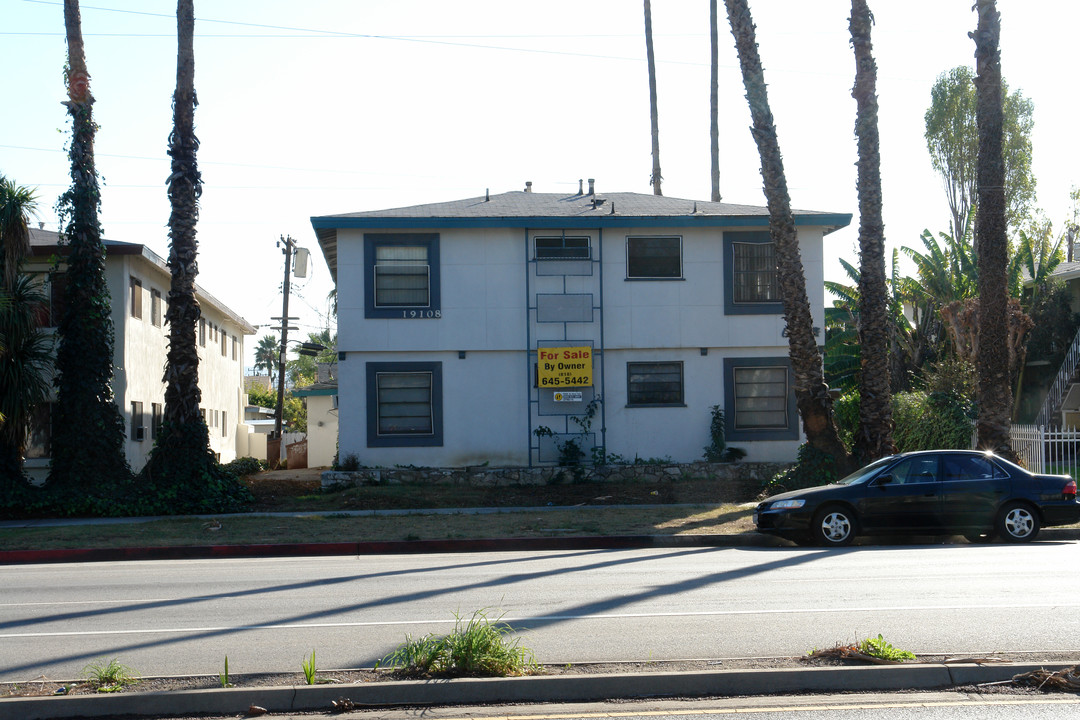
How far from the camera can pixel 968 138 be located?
141 ft

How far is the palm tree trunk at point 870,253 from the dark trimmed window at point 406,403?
9390 mm

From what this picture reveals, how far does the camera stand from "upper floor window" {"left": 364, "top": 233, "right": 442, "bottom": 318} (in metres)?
21.8

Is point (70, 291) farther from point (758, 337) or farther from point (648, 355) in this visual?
point (758, 337)

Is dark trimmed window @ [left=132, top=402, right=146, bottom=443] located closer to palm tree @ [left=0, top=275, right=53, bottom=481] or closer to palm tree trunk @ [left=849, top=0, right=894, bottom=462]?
palm tree @ [left=0, top=275, right=53, bottom=481]

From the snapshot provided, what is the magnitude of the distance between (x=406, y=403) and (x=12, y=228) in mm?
8863

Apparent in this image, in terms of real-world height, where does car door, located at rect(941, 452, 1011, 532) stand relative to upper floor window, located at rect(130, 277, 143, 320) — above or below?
below

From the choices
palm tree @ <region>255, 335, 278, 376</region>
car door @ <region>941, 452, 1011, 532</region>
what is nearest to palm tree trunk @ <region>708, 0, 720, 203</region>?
car door @ <region>941, 452, 1011, 532</region>

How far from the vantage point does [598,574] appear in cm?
1157

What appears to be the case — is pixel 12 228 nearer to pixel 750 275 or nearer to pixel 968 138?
pixel 750 275

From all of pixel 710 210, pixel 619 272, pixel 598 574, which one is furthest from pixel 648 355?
pixel 598 574

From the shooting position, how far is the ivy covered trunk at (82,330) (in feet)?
63.4

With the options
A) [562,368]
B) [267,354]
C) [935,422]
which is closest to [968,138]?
[935,422]

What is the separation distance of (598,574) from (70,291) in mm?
13701

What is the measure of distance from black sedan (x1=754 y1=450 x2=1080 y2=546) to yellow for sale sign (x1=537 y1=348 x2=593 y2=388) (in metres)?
8.30
